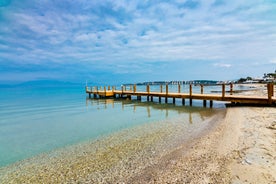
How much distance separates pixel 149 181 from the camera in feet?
13.9

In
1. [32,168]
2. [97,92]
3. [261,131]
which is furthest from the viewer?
[97,92]

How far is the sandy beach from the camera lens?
421 cm

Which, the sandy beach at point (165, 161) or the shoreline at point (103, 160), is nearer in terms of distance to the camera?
the sandy beach at point (165, 161)

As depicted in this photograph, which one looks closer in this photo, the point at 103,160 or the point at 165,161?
the point at 165,161

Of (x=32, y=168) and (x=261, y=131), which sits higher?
(x=261, y=131)

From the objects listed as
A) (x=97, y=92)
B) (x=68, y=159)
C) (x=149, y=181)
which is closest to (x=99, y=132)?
(x=68, y=159)

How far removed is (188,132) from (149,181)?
4924 mm

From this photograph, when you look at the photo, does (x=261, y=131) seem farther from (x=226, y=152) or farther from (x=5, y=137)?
(x=5, y=137)

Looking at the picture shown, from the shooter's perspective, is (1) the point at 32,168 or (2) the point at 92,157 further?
(2) the point at 92,157

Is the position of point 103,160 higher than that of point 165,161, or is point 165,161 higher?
point 165,161

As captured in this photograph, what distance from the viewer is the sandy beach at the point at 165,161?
4215 mm

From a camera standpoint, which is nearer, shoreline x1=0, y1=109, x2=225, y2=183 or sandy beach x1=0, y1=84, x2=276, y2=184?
sandy beach x1=0, y1=84, x2=276, y2=184

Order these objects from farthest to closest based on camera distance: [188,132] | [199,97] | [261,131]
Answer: [199,97] → [188,132] → [261,131]

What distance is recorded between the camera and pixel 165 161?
537 cm
